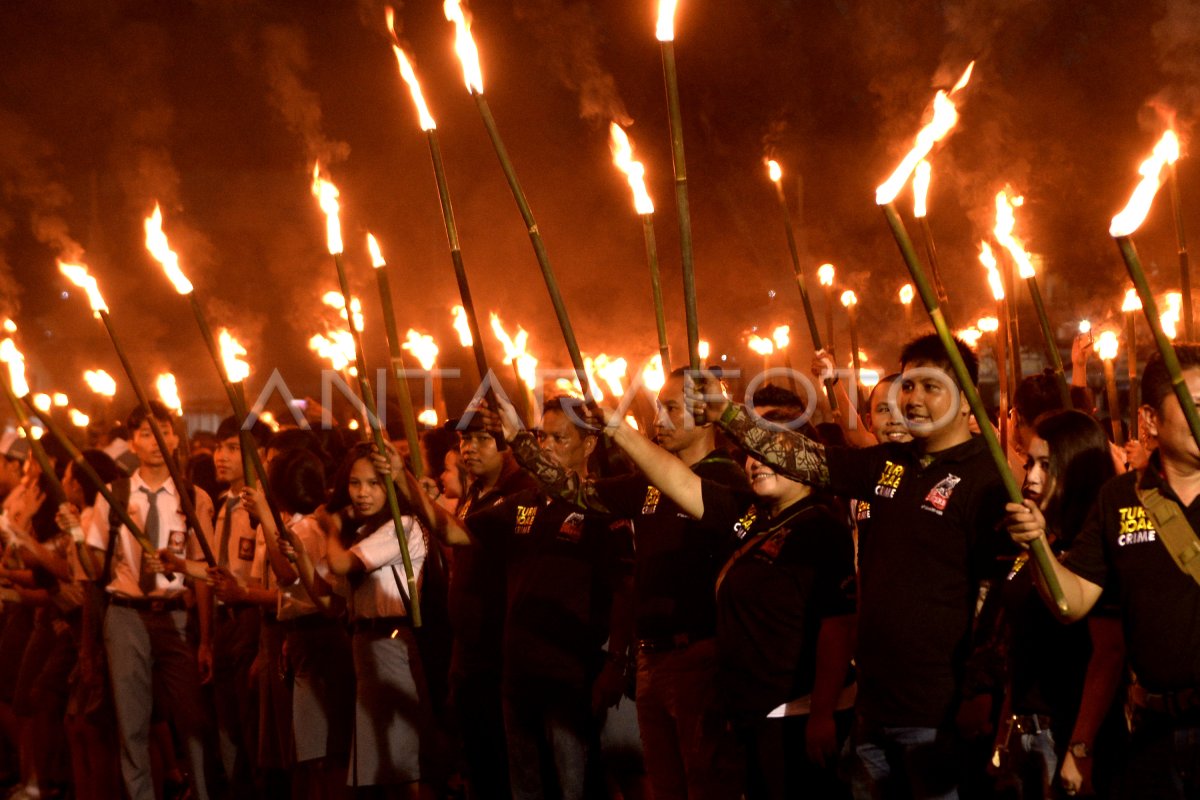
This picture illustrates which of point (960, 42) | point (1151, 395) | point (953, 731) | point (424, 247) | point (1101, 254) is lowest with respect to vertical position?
point (953, 731)

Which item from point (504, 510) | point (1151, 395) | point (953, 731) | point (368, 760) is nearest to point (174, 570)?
point (368, 760)

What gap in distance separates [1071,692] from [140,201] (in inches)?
648

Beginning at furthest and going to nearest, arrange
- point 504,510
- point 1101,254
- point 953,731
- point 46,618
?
point 1101,254 < point 46,618 < point 504,510 < point 953,731

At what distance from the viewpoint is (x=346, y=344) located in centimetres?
1628

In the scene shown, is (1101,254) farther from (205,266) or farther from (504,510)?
(205,266)

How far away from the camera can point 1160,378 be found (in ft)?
11.2

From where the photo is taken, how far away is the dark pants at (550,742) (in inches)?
211

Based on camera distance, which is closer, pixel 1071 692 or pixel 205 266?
pixel 1071 692

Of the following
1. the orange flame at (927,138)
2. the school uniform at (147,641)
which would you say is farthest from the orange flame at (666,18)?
the school uniform at (147,641)

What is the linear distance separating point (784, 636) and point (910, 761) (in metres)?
0.71

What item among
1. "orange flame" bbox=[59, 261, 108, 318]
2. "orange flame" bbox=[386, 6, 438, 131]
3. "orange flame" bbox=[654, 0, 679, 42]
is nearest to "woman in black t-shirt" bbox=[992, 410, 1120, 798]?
"orange flame" bbox=[654, 0, 679, 42]

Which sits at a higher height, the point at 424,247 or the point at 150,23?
the point at 150,23

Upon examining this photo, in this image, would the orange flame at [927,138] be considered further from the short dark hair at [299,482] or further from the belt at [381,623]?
the short dark hair at [299,482]

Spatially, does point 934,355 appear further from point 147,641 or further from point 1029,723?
point 147,641
